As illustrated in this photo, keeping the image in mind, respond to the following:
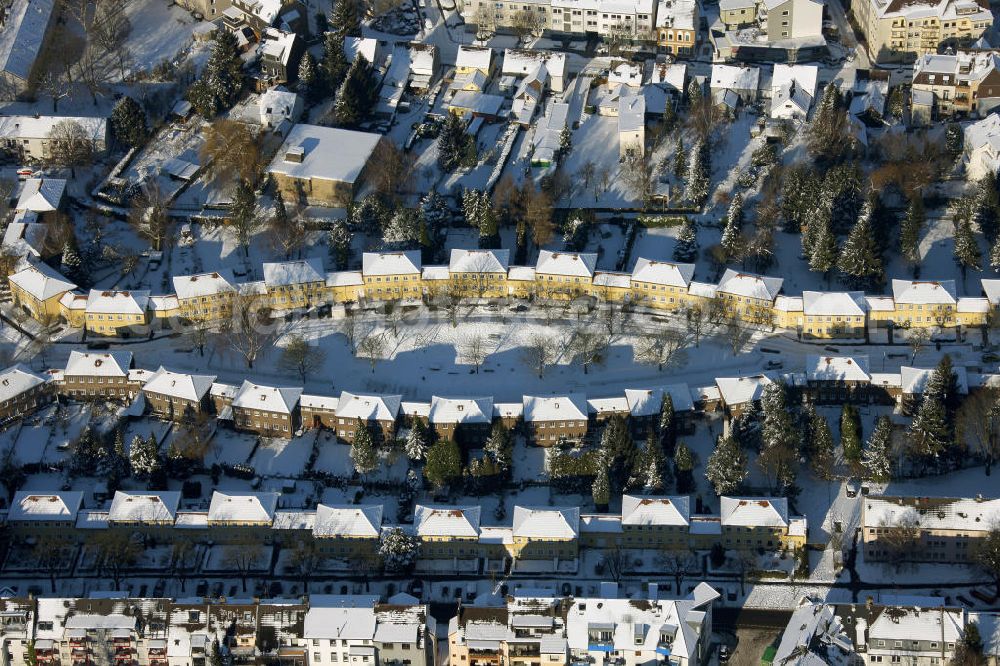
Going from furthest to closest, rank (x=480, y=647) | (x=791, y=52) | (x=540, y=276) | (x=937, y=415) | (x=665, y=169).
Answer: (x=791, y=52) < (x=665, y=169) < (x=540, y=276) < (x=937, y=415) < (x=480, y=647)

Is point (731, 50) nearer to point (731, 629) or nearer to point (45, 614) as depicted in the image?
point (731, 629)

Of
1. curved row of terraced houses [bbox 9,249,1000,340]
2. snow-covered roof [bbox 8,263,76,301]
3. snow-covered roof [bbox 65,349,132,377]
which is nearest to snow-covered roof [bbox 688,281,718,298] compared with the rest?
curved row of terraced houses [bbox 9,249,1000,340]

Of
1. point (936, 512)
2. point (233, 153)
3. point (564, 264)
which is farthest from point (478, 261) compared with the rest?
point (936, 512)

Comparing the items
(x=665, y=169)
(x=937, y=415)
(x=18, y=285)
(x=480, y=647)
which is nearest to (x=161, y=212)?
(x=18, y=285)

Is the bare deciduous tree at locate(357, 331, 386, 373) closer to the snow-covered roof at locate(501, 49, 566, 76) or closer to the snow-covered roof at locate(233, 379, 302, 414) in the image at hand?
the snow-covered roof at locate(233, 379, 302, 414)

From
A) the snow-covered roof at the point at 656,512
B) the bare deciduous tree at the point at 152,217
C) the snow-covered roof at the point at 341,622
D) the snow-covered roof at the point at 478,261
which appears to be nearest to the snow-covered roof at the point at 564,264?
the snow-covered roof at the point at 478,261

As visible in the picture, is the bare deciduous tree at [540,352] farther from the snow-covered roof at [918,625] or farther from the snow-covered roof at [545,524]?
the snow-covered roof at [918,625]

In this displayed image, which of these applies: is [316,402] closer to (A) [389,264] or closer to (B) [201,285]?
(A) [389,264]
